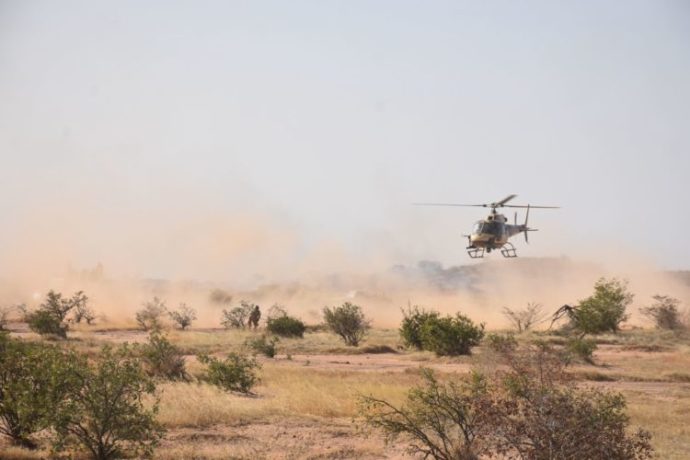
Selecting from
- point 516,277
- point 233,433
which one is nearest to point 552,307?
point 516,277

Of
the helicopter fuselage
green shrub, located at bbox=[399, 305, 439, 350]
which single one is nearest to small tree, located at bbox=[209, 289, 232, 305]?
green shrub, located at bbox=[399, 305, 439, 350]

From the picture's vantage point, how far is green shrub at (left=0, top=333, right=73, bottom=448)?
1281cm

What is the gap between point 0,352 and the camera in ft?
49.8

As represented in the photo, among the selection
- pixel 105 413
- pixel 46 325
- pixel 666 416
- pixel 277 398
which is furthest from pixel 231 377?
pixel 46 325

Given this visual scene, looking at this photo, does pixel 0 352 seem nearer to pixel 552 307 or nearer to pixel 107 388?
pixel 107 388

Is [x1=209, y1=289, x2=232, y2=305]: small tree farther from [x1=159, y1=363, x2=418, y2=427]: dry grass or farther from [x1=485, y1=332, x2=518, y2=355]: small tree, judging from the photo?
[x1=159, y1=363, x2=418, y2=427]: dry grass

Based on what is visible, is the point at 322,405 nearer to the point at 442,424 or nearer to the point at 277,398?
the point at 277,398

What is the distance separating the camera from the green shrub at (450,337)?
1484 inches

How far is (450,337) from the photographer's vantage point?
37.8 m

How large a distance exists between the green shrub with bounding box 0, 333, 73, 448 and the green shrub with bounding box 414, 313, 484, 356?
85.5 ft

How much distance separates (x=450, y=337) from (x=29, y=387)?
27.4 m

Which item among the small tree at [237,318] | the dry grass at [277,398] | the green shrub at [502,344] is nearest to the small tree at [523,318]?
the small tree at [237,318]

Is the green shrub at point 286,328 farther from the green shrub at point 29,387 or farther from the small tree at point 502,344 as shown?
the green shrub at point 29,387

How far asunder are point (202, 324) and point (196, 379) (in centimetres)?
6309
